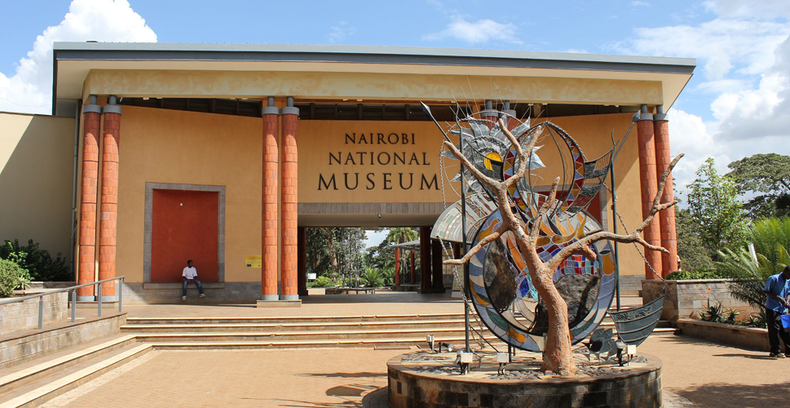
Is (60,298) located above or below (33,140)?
below

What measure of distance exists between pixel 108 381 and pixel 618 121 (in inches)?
691

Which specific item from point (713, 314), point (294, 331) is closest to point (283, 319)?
point (294, 331)

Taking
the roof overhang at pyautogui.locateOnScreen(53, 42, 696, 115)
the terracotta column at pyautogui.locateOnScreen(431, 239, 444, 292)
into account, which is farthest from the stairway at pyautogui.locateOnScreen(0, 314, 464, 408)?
the terracotta column at pyautogui.locateOnScreen(431, 239, 444, 292)

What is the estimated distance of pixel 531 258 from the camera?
23.7ft

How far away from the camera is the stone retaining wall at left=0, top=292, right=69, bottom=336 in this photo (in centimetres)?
949

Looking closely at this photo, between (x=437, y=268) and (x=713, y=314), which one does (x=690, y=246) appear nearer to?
(x=437, y=268)

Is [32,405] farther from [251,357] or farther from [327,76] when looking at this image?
[327,76]

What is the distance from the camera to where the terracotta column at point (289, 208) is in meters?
16.5

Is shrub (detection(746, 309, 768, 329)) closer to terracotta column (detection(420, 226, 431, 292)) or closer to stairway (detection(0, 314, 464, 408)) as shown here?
stairway (detection(0, 314, 464, 408))

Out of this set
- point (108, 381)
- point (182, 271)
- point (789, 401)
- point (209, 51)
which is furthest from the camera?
point (182, 271)

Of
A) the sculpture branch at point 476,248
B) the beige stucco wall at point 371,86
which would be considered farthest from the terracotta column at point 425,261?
the sculpture branch at point 476,248

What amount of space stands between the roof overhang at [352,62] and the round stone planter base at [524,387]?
11177 millimetres

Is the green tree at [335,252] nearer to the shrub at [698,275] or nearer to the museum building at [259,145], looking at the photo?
the museum building at [259,145]

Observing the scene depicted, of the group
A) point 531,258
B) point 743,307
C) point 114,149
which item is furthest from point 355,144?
point 531,258
